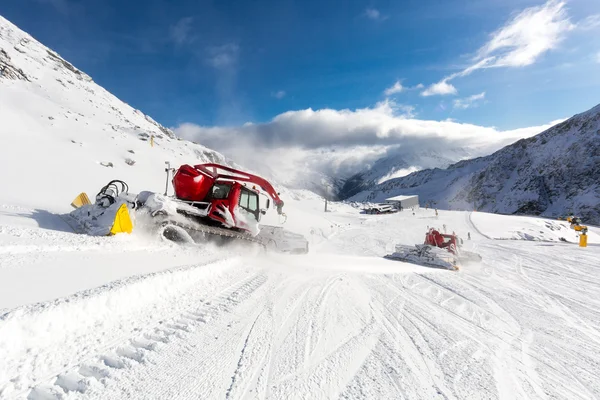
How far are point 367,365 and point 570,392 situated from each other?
2.00 m

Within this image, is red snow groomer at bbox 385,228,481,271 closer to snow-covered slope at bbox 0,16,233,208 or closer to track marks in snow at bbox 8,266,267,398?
track marks in snow at bbox 8,266,267,398

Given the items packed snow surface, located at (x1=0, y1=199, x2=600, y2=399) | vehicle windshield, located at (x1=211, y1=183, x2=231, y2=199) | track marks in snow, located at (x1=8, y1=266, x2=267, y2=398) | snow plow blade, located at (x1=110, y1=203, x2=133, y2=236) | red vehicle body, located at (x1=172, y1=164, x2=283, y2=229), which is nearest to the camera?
track marks in snow, located at (x1=8, y1=266, x2=267, y2=398)

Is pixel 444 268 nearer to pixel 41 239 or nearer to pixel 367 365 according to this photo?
pixel 367 365

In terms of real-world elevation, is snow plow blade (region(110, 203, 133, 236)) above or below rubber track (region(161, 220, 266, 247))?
above

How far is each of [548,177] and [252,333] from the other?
90.6 metres

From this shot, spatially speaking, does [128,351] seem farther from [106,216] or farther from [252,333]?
[106,216]

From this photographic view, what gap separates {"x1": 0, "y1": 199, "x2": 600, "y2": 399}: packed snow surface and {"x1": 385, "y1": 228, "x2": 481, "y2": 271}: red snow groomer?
354cm

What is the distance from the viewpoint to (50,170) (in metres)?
16.5

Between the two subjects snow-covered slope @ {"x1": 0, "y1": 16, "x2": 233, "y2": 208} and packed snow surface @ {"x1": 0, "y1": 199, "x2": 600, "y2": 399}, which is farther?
snow-covered slope @ {"x1": 0, "y1": 16, "x2": 233, "y2": 208}

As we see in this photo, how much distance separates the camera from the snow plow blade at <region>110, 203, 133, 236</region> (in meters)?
7.27

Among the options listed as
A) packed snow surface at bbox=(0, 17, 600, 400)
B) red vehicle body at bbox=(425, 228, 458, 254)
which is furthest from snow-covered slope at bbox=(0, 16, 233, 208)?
red vehicle body at bbox=(425, 228, 458, 254)

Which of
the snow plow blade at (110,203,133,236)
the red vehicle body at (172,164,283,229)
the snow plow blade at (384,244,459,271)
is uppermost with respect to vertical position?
the red vehicle body at (172,164,283,229)

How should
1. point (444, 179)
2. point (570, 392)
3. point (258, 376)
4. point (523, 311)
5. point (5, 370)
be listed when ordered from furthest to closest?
point (444, 179) < point (523, 311) < point (570, 392) < point (258, 376) < point (5, 370)

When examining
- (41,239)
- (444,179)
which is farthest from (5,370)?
(444,179)
